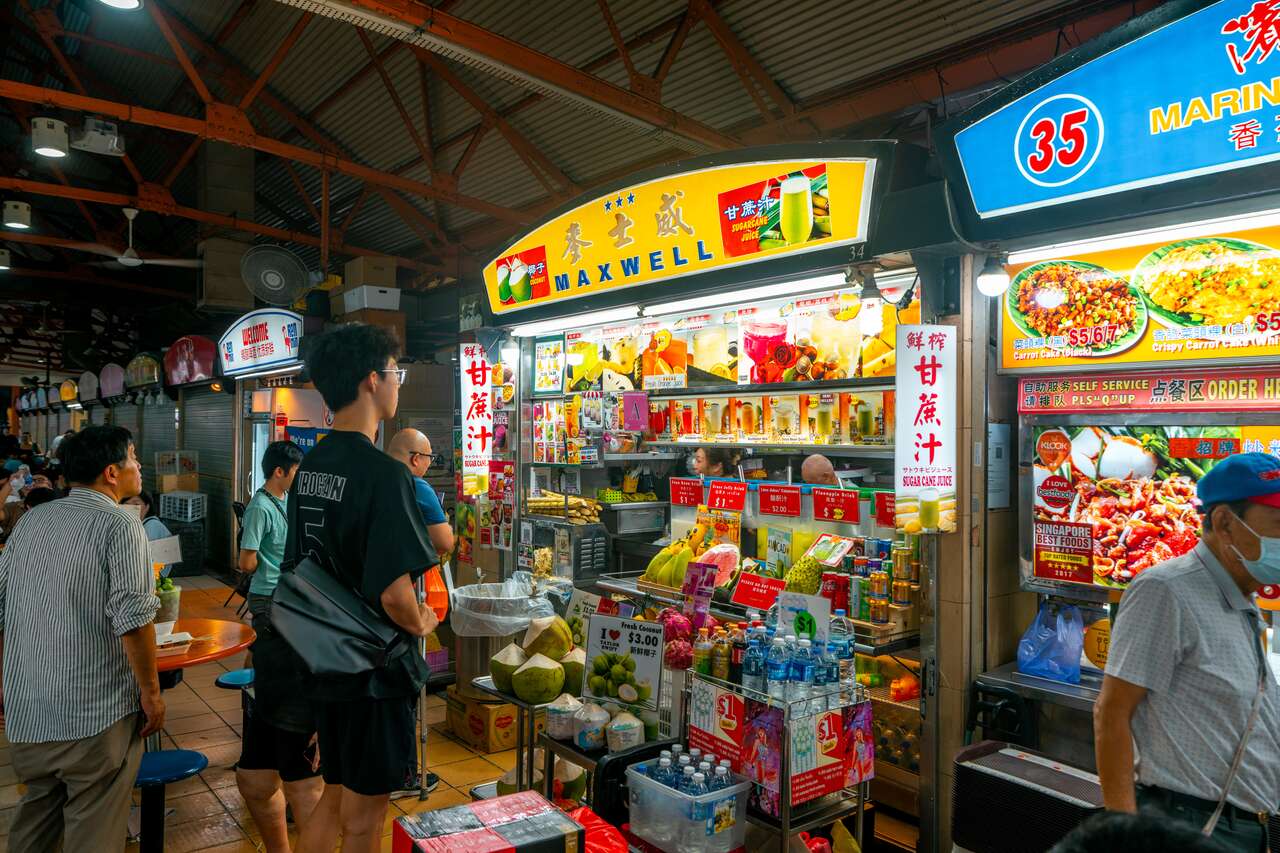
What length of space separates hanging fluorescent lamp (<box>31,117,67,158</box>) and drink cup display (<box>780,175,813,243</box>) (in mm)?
8719

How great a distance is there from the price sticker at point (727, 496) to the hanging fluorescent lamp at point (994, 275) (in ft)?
7.18

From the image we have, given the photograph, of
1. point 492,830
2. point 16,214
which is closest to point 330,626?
point 492,830

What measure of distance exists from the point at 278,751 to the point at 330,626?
1.37 meters

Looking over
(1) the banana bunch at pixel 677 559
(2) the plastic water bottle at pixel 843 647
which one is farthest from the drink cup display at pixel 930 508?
(1) the banana bunch at pixel 677 559

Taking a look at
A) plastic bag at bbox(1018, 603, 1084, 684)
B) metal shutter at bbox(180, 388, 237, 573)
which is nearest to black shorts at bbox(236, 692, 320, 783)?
plastic bag at bbox(1018, 603, 1084, 684)

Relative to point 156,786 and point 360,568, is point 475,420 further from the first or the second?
point 360,568

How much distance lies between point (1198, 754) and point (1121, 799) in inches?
8.9

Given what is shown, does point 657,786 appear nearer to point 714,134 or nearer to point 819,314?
point 819,314

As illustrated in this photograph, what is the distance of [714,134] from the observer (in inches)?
290

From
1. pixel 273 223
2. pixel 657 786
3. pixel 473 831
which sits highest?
pixel 273 223

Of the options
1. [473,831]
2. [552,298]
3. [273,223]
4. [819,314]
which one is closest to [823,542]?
[819,314]

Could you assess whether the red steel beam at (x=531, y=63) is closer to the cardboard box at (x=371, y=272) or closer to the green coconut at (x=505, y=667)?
the cardboard box at (x=371, y=272)

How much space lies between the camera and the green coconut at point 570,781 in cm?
394

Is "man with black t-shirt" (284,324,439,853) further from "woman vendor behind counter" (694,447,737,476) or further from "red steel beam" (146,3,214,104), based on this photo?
"red steel beam" (146,3,214,104)
